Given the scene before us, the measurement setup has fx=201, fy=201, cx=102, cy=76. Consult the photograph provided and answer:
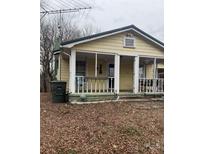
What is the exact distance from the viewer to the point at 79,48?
23.3 feet

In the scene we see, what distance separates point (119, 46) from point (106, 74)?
1572 millimetres

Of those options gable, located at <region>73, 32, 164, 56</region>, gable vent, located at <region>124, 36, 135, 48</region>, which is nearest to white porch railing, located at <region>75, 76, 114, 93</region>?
gable, located at <region>73, 32, 164, 56</region>

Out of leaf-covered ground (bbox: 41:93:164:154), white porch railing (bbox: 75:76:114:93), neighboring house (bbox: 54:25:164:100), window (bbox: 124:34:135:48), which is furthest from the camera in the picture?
window (bbox: 124:34:135:48)

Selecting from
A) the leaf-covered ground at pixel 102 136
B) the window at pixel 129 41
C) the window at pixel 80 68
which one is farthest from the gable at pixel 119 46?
the leaf-covered ground at pixel 102 136

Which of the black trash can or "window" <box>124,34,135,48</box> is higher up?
"window" <box>124,34,135,48</box>

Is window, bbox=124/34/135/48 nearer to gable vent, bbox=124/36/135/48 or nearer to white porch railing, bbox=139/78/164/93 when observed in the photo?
gable vent, bbox=124/36/135/48

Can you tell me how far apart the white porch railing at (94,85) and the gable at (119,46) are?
109cm

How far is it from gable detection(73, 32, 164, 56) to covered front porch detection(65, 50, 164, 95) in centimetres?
18

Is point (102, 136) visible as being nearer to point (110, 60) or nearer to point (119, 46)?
point (119, 46)

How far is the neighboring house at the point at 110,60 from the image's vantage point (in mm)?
7142

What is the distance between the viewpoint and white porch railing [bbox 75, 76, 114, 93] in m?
7.30
